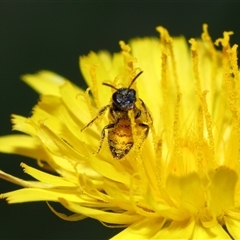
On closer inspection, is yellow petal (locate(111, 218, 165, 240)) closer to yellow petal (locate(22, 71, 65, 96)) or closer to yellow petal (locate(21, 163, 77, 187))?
yellow petal (locate(21, 163, 77, 187))

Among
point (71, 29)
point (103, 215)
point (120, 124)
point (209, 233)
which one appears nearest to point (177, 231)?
point (209, 233)

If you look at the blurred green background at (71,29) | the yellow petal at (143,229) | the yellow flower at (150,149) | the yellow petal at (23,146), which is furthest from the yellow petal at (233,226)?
the blurred green background at (71,29)

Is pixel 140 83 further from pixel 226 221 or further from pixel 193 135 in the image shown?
pixel 226 221

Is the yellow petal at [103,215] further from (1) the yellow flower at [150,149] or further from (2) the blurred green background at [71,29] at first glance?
(2) the blurred green background at [71,29]

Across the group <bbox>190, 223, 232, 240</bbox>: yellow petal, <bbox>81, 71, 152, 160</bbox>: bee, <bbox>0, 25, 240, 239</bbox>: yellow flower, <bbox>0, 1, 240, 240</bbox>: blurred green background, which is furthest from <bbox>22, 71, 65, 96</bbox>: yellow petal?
<bbox>190, 223, 232, 240</bbox>: yellow petal

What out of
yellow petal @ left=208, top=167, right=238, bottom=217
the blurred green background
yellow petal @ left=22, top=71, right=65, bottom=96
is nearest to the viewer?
yellow petal @ left=208, top=167, right=238, bottom=217

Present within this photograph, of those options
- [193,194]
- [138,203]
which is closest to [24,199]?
[138,203]
